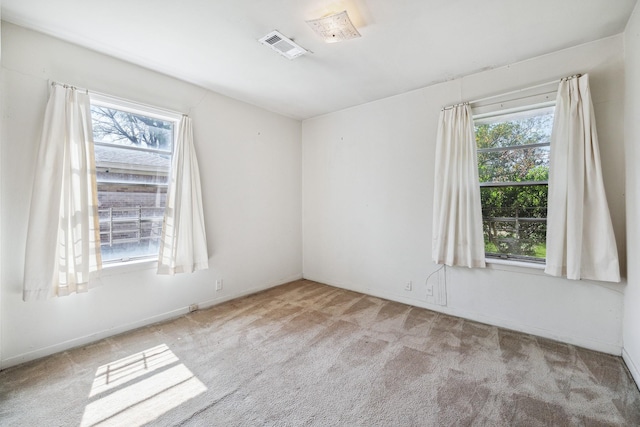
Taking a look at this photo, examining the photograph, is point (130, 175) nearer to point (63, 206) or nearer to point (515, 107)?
point (63, 206)

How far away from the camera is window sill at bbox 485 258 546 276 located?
2.59 metres

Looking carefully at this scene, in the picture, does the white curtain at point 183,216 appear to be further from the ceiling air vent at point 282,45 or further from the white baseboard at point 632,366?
the white baseboard at point 632,366

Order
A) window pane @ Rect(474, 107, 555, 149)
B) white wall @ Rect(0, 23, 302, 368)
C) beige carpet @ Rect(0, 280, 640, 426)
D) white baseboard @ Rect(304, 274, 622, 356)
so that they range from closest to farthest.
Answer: beige carpet @ Rect(0, 280, 640, 426) → white wall @ Rect(0, 23, 302, 368) → white baseboard @ Rect(304, 274, 622, 356) → window pane @ Rect(474, 107, 555, 149)

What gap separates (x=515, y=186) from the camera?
279 cm

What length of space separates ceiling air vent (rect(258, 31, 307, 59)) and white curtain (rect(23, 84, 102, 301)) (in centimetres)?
169

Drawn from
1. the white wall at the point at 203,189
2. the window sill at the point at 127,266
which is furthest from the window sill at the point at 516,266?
the window sill at the point at 127,266

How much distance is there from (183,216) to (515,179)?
11.7 feet

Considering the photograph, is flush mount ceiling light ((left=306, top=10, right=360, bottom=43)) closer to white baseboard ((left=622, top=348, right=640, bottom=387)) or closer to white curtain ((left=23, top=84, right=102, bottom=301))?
white curtain ((left=23, top=84, right=102, bottom=301))

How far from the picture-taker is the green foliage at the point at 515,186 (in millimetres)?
2672

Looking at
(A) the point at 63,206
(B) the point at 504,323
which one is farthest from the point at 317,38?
(B) the point at 504,323

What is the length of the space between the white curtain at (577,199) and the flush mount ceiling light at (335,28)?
1.96 metres

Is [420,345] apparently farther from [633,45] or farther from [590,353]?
[633,45]

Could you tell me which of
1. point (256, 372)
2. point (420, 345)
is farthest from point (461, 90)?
point (256, 372)

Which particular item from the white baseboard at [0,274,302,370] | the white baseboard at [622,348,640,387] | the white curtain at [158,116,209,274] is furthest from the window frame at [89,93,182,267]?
the white baseboard at [622,348,640,387]
